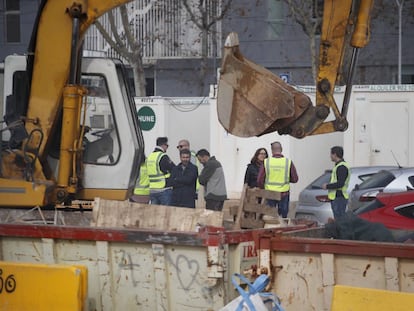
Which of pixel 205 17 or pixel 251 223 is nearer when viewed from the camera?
pixel 251 223

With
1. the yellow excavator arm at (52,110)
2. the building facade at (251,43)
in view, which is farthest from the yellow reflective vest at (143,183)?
the building facade at (251,43)

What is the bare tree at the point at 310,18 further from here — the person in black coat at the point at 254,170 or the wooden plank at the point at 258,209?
the wooden plank at the point at 258,209

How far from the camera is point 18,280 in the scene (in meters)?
7.45

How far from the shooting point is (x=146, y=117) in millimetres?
25781

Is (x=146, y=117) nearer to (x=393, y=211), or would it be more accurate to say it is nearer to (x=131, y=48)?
(x=131, y=48)

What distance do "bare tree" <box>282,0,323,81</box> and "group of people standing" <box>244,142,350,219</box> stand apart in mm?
10704

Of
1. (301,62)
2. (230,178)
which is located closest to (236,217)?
(230,178)

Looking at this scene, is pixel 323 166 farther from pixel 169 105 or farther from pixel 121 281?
pixel 121 281

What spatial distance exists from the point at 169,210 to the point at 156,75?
83.9 ft

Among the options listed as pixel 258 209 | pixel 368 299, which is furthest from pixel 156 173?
pixel 368 299

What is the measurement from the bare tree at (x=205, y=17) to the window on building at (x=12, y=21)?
659cm

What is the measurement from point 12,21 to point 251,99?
28.5m

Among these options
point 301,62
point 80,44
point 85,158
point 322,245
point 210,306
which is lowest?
point 210,306

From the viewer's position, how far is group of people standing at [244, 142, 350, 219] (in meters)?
16.8
